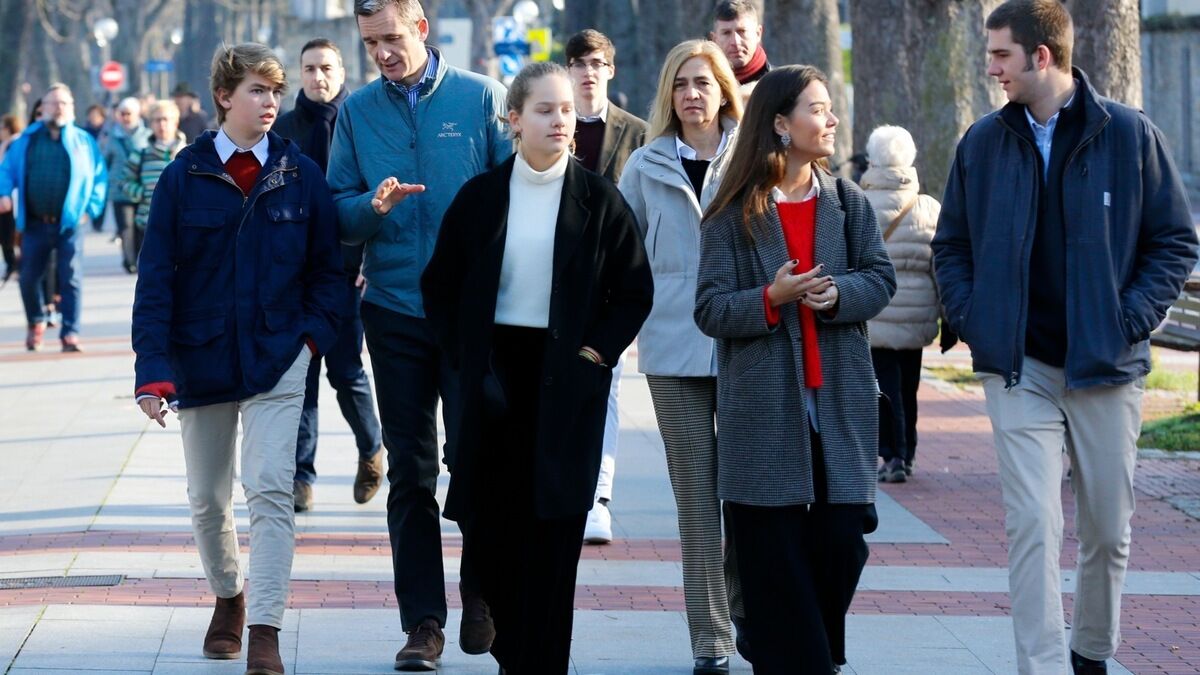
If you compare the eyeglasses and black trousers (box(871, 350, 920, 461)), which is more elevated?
the eyeglasses

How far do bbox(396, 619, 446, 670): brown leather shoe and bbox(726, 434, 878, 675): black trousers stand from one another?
111cm

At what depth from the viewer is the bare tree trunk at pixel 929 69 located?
15.1m

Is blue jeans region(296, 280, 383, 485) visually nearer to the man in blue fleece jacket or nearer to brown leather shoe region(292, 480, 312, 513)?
brown leather shoe region(292, 480, 312, 513)

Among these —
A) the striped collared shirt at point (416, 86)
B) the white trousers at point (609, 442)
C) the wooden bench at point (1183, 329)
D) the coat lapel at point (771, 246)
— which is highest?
the striped collared shirt at point (416, 86)

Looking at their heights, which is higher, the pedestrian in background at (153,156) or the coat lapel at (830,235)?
the pedestrian in background at (153,156)

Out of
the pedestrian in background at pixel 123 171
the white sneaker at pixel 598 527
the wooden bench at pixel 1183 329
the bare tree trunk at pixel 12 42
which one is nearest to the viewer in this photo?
the white sneaker at pixel 598 527

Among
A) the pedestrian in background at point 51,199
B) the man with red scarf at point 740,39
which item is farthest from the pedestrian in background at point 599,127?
the pedestrian in background at point 51,199

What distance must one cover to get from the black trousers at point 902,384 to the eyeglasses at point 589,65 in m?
2.21

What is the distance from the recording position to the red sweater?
5293 millimetres

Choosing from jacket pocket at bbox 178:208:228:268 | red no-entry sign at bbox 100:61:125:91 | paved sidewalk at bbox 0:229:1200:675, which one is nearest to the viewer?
jacket pocket at bbox 178:208:228:268

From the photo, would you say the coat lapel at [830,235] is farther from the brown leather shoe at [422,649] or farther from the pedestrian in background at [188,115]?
the pedestrian in background at [188,115]

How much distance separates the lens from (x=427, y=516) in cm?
602

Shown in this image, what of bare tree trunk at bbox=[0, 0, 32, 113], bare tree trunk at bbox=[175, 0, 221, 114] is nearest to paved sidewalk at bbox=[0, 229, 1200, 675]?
bare tree trunk at bbox=[0, 0, 32, 113]

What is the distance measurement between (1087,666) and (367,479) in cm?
407
